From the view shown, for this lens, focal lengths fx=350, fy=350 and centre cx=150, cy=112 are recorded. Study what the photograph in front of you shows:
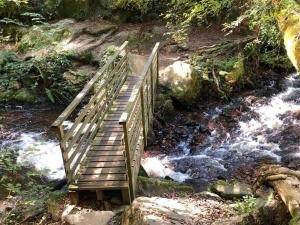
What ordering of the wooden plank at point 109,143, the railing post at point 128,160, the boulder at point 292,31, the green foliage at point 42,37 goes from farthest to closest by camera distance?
the green foliage at point 42,37
the wooden plank at point 109,143
the railing post at point 128,160
the boulder at point 292,31

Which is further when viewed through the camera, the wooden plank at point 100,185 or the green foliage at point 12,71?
the green foliage at point 12,71

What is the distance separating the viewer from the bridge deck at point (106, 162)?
5578mm

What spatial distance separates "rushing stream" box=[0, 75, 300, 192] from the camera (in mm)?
8406

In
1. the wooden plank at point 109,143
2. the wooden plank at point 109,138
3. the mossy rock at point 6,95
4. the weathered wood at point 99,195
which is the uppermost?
the mossy rock at point 6,95

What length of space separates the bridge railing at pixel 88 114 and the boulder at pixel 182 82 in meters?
1.54

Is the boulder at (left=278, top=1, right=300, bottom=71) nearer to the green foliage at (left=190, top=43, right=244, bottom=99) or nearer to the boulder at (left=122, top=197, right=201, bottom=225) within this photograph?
the boulder at (left=122, top=197, right=201, bottom=225)

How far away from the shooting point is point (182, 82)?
1065 cm

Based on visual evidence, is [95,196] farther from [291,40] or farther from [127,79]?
[127,79]

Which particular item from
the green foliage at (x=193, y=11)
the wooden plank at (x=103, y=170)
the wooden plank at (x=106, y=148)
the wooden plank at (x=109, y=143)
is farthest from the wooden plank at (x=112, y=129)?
the green foliage at (x=193, y=11)

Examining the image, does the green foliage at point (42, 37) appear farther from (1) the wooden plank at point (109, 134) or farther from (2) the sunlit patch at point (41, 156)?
(1) the wooden plank at point (109, 134)

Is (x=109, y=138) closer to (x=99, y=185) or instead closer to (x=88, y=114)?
(x=88, y=114)

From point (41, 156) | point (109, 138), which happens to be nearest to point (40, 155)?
point (41, 156)

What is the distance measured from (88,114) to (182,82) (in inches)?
204

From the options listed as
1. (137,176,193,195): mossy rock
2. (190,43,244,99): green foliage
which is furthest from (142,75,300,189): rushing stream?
(137,176,193,195): mossy rock
